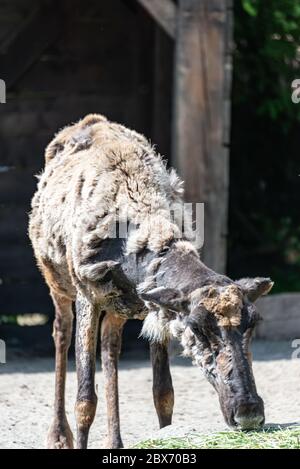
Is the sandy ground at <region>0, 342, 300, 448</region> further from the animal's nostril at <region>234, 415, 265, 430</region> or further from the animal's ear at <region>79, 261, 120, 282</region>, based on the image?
the animal's ear at <region>79, 261, 120, 282</region>

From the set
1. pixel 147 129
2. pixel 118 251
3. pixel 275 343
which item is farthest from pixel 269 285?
pixel 147 129

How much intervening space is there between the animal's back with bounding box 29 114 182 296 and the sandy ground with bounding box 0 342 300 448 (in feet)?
3.43

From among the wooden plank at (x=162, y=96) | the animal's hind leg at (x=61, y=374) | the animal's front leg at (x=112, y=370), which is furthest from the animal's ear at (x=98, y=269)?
the wooden plank at (x=162, y=96)

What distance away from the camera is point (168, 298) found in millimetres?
6000

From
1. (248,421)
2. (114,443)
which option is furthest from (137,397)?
(248,421)

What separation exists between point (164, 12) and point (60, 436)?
142 inches

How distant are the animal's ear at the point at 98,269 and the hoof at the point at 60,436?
4.59 ft

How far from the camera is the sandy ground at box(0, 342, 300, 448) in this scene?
306 inches

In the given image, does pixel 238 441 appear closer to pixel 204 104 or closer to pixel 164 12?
pixel 204 104

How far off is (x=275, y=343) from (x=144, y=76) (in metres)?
2.84

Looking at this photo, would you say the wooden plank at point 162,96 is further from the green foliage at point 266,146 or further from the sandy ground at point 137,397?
the sandy ground at point 137,397

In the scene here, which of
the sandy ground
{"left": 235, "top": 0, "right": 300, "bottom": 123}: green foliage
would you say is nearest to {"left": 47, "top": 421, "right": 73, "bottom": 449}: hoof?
the sandy ground

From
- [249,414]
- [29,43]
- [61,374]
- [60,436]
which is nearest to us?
[249,414]
